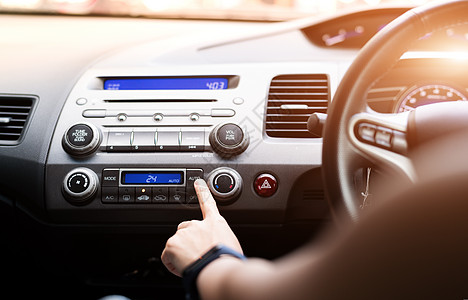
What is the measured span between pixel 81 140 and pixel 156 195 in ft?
0.94

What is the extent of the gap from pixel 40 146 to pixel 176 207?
18.6 inches

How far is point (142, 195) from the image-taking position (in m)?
1.64

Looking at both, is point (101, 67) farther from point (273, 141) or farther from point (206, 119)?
point (273, 141)

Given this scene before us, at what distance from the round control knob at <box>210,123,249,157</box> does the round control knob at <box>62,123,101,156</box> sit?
359 mm

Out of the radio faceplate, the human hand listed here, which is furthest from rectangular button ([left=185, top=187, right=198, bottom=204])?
the human hand

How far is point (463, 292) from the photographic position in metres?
0.73

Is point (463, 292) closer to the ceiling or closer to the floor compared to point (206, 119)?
closer to the floor

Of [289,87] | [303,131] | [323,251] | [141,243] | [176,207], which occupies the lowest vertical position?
[141,243]

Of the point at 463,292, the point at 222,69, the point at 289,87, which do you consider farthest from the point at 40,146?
the point at 463,292

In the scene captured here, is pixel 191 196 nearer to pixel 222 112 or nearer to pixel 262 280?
pixel 222 112

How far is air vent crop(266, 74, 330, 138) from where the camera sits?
170 cm

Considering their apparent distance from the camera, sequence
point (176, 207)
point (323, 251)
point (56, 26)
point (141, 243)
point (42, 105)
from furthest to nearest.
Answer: point (56, 26)
point (141, 243)
point (42, 105)
point (176, 207)
point (323, 251)

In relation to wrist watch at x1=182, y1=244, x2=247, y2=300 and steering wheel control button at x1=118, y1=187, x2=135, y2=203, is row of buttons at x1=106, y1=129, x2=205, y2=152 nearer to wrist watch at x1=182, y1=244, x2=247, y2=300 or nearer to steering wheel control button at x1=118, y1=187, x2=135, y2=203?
steering wheel control button at x1=118, y1=187, x2=135, y2=203

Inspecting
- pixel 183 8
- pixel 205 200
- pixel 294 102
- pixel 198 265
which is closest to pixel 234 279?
pixel 198 265
